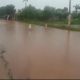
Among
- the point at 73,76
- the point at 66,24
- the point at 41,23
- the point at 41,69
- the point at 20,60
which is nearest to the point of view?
the point at 73,76

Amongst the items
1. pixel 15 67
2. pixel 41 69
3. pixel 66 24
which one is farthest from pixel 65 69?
pixel 66 24

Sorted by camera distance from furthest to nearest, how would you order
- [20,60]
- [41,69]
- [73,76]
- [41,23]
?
[41,23] < [20,60] < [41,69] < [73,76]

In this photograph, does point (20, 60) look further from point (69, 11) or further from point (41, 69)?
point (69, 11)

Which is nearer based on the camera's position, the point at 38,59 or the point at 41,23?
the point at 38,59

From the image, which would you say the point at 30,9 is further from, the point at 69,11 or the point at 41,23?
the point at 69,11

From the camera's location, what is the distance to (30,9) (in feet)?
90.6

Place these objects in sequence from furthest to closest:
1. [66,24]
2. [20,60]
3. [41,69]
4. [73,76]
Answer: [66,24], [20,60], [41,69], [73,76]

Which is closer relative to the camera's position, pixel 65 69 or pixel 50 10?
pixel 65 69

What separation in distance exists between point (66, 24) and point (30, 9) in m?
4.94

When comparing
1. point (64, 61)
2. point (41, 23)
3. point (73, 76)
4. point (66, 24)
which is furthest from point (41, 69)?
point (41, 23)

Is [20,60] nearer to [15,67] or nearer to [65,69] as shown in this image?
[15,67]

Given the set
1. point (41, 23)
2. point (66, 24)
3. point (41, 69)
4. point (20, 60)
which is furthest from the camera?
point (41, 23)

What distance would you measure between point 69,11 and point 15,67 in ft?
64.5

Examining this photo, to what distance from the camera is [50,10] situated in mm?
27734
